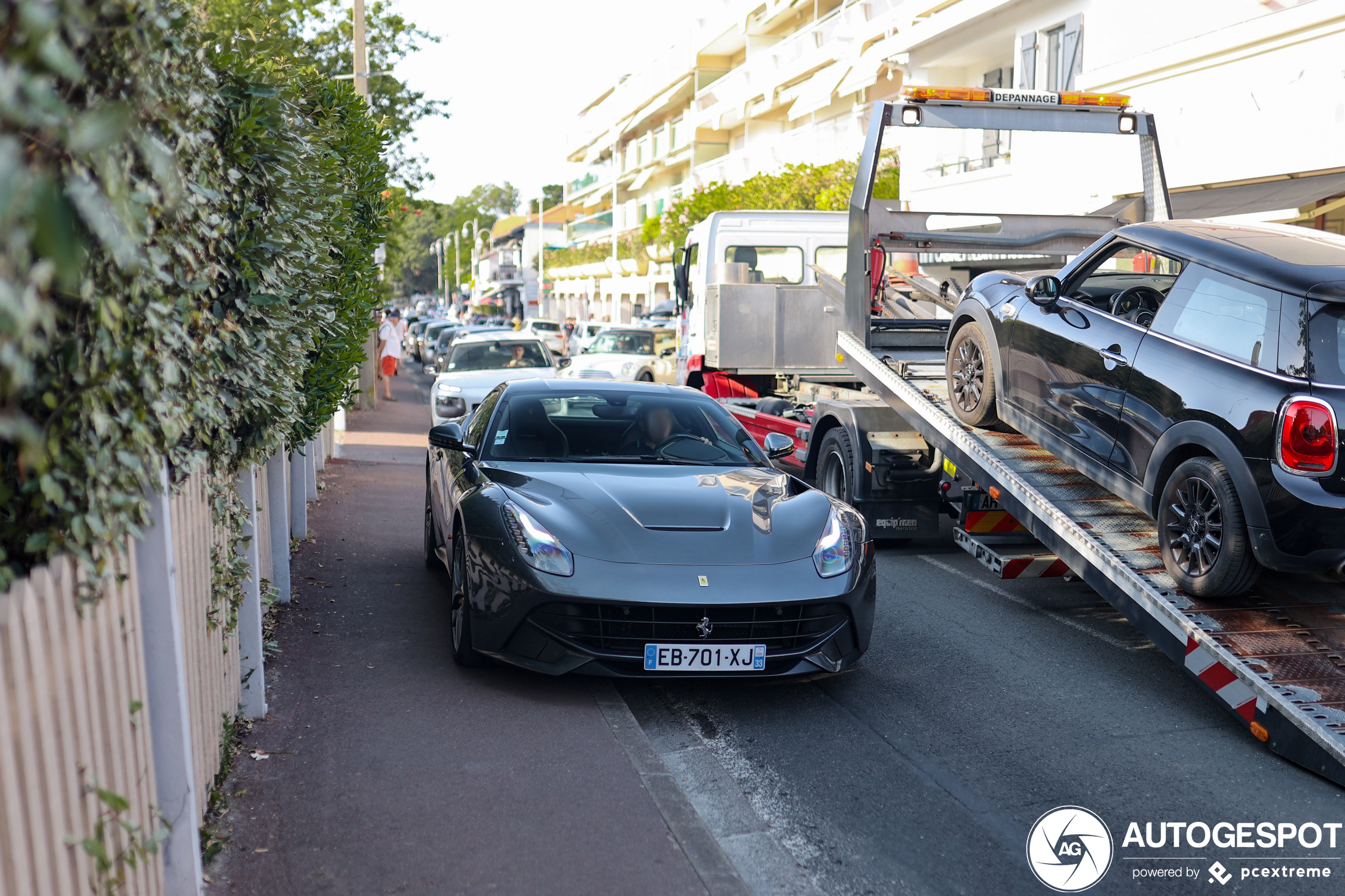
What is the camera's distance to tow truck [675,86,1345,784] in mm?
5105

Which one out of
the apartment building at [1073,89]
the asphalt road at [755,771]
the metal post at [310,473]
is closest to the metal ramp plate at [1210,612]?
the asphalt road at [755,771]

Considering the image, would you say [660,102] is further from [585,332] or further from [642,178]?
[585,332]

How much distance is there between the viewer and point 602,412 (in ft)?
23.4

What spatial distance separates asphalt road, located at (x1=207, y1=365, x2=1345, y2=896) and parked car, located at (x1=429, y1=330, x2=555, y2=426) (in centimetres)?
886

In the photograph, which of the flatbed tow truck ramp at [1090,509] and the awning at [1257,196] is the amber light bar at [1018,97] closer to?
the flatbed tow truck ramp at [1090,509]

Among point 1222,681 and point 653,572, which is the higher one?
point 653,572

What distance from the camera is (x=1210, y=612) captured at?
541cm

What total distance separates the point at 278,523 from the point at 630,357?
15.9 meters

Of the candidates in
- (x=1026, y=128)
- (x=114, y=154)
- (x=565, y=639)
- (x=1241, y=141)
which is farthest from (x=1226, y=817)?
(x=1241, y=141)

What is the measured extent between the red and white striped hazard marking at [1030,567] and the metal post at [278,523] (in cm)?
445

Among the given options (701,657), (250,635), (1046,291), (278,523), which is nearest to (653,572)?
(701,657)

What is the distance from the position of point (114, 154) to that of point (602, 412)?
4.86m

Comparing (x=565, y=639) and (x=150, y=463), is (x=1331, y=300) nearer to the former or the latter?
(x=565, y=639)

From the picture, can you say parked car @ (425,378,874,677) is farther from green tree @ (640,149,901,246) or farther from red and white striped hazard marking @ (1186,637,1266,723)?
green tree @ (640,149,901,246)
